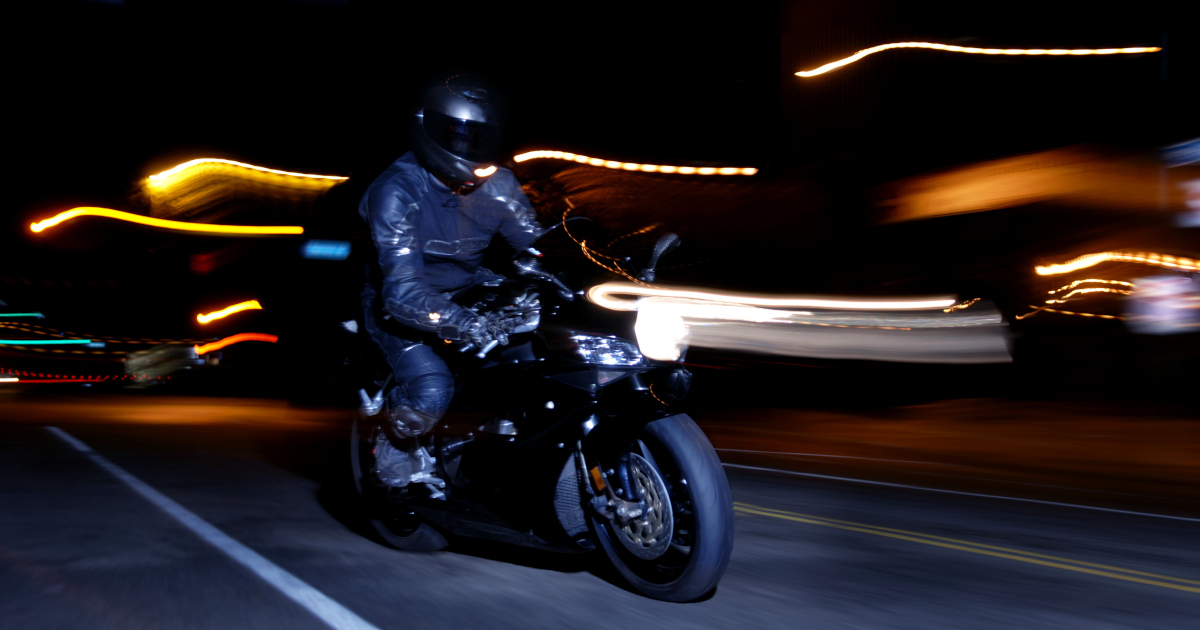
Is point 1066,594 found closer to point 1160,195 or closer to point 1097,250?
point 1160,195

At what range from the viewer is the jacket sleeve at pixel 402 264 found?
5.19 meters

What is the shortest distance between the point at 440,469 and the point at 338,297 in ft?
4.97

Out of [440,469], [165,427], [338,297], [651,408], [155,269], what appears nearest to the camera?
[651,408]

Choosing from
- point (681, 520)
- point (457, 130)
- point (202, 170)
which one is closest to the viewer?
point (681, 520)

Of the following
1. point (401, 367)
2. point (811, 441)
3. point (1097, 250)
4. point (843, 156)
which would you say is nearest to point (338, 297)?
point (401, 367)

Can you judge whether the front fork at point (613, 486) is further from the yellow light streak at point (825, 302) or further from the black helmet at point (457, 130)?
the yellow light streak at point (825, 302)

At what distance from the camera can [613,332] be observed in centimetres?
469

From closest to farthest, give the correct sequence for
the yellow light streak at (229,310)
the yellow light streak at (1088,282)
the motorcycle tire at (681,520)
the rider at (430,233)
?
1. the motorcycle tire at (681,520)
2. the rider at (430,233)
3. the yellow light streak at (1088,282)
4. the yellow light streak at (229,310)

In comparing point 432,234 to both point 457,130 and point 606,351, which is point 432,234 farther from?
point 606,351

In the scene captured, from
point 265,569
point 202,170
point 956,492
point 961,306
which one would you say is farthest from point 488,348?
point 202,170

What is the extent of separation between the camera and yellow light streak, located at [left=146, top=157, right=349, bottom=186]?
1176 inches

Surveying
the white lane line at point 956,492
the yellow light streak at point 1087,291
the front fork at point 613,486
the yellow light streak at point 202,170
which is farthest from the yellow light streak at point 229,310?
the front fork at point 613,486

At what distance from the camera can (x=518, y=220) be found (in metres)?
5.78

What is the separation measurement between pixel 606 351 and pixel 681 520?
78 cm
